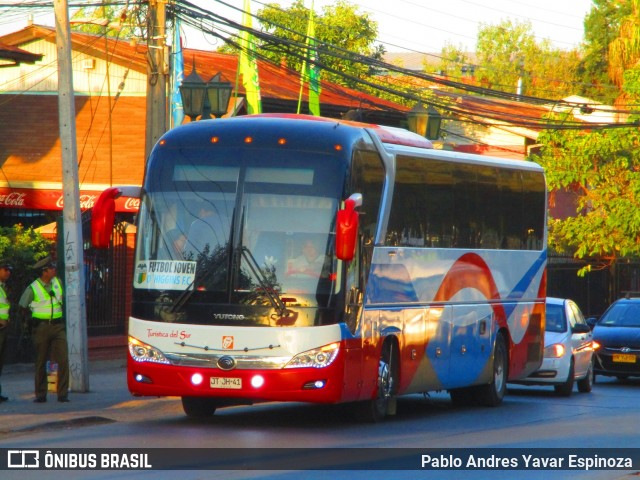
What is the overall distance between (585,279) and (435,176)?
77.2 ft

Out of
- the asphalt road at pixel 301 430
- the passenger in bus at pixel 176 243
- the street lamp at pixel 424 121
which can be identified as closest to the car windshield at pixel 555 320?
the asphalt road at pixel 301 430

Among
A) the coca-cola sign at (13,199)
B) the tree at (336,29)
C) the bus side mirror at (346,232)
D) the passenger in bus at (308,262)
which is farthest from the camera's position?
the tree at (336,29)

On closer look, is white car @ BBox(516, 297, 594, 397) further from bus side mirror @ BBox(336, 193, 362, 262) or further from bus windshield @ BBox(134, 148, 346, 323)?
bus side mirror @ BBox(336, 193, 362, 262)

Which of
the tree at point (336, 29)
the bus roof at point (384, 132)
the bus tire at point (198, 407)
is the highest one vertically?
the tree at point (336, 29)

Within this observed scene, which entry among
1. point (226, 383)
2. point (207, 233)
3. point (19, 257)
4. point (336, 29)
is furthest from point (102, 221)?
point (336, 29)

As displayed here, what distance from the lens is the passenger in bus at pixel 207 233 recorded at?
44.0 feet

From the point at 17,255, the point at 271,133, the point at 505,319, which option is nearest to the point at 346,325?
the point at 271,133

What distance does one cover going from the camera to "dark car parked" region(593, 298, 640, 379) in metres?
23.9

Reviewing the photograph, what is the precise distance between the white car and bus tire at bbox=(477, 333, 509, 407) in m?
1.85

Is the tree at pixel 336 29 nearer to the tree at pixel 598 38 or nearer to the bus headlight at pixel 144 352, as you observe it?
the tree at pixel 598 38

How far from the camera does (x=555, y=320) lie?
21375mm

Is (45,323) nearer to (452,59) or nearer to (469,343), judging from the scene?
(469,343)

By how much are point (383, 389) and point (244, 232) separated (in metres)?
2.75

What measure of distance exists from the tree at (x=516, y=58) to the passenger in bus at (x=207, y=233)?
61.4m
